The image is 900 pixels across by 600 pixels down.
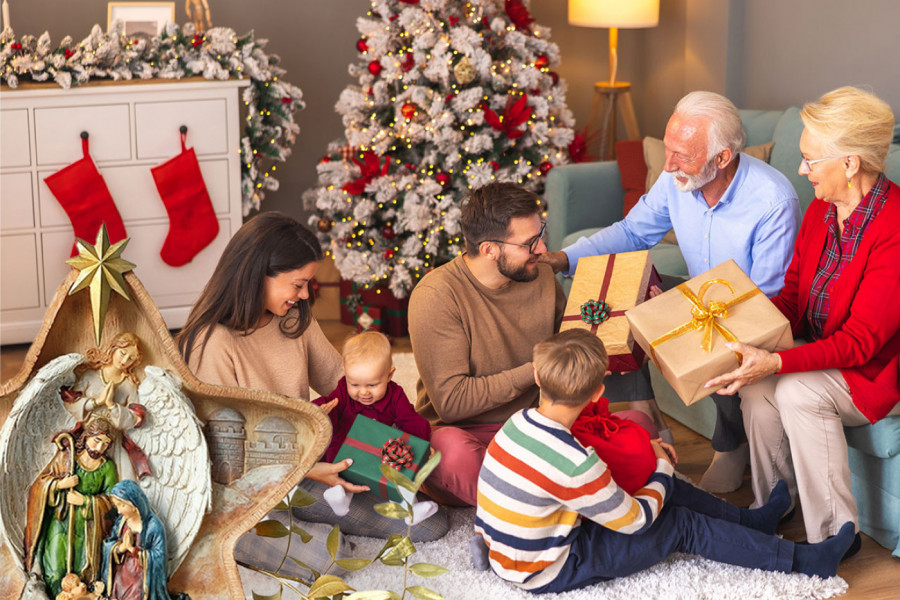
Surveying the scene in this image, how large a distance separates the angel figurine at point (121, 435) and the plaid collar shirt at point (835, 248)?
1.61 m

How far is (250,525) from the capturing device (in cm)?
163

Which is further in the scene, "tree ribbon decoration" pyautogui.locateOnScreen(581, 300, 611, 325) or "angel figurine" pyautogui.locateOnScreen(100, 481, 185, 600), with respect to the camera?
"tree ribbon decoration" pyautogui.locateOnScreen(581, 300, 611, 325)

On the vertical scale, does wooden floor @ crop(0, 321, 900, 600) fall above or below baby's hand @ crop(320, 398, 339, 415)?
below

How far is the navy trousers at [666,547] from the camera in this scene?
2.26 meters

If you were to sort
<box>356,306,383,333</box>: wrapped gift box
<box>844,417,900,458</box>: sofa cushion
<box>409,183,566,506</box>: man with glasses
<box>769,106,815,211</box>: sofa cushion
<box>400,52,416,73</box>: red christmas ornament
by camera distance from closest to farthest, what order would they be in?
<box>844,417,900,458</box>: sofa cushion
<box>409,183,566,506</box>: man with glasses
<box>769,106,815,211</box>: sofa cushion
<box>400,52,416,73</box>: red christmas ornament
<box>356,306,383,333</box>: wrapped gift box

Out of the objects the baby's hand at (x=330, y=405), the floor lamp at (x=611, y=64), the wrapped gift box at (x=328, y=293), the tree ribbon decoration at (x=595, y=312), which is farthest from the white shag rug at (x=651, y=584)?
the floor lamp at (x=611, y=64)

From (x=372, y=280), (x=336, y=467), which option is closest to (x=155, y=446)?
(x=336, y=467)

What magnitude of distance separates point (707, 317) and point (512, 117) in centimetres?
193

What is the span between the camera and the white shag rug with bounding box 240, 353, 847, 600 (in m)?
2.27

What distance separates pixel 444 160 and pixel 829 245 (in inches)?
76.0

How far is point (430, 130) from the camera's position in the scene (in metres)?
4.00

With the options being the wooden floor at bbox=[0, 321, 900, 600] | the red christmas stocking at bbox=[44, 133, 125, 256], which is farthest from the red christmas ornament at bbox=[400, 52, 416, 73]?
the wooden floor at bbox=[0, 321, 900, 600]

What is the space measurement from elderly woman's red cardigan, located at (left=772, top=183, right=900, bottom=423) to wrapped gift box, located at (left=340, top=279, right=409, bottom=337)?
7.33ft

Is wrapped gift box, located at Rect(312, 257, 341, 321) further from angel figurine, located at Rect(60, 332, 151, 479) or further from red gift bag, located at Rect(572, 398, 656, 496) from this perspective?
angel figurine, located at Rect(60, 332, 151, 479)
